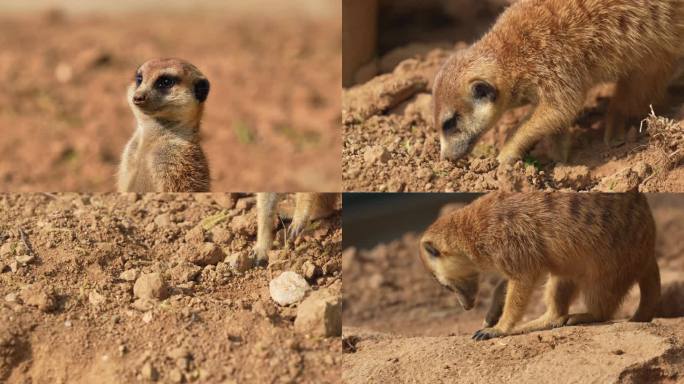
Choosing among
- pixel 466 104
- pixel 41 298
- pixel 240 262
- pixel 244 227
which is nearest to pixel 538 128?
pixel 466 104

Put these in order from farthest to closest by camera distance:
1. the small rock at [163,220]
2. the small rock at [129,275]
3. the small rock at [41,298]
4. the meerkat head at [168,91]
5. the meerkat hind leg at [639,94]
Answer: the meerkat hind leg at [639,94] → the meerkat head at [168,91] → the small rock at [163,220] → the small rock at [129,275] → the small rock at [41,298]

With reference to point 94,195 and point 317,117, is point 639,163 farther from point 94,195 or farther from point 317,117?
point 317,117

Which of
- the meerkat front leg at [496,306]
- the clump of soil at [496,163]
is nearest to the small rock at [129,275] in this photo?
the clump of soil at [496,163]

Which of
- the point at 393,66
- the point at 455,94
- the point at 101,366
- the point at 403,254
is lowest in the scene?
the point at 101,366

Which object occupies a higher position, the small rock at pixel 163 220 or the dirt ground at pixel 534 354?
the small rock at pixel 163 220

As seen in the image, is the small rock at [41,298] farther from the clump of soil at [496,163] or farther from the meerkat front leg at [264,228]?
the clump of soil at [496,163]

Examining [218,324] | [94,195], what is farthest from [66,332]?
[94,195]

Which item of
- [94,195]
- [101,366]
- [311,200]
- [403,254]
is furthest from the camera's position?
[403,254]

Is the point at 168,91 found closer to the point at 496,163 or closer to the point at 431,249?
the point at 431,249
